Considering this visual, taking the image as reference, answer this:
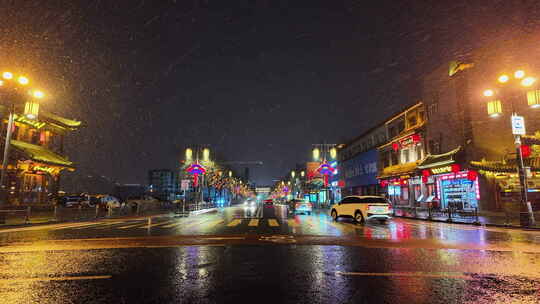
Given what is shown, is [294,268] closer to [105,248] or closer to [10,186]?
[105,248]

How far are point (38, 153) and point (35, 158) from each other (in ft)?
7.99

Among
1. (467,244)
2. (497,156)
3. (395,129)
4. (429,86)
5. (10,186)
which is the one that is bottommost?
(467,244)

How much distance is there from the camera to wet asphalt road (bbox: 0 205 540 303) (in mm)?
5195

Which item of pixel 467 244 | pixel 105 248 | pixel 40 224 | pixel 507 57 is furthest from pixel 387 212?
pixel 40 224

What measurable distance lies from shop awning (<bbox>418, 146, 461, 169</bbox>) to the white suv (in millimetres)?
11053

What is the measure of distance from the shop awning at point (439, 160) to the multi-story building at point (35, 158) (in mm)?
35015

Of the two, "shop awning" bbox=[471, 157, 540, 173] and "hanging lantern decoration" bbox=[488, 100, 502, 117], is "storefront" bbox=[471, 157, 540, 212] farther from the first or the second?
"hanging lantern decoration" bbox=[488, 100, 502, 117]

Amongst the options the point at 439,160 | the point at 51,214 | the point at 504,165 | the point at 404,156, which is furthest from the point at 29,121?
the point at 504,165

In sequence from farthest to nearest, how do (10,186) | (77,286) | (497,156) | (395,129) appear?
(395,129)
(10,186)
(497,156)
(77,286)

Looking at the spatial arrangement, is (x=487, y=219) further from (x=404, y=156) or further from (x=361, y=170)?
(x=361, y=170)

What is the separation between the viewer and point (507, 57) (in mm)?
25766

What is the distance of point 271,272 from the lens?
6758 millimetres

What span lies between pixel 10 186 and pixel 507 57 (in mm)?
44648

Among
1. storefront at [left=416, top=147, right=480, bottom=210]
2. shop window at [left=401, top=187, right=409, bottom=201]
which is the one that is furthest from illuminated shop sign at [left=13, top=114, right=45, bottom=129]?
shop window at [left=401, top=187, right=409, bottom=201]
